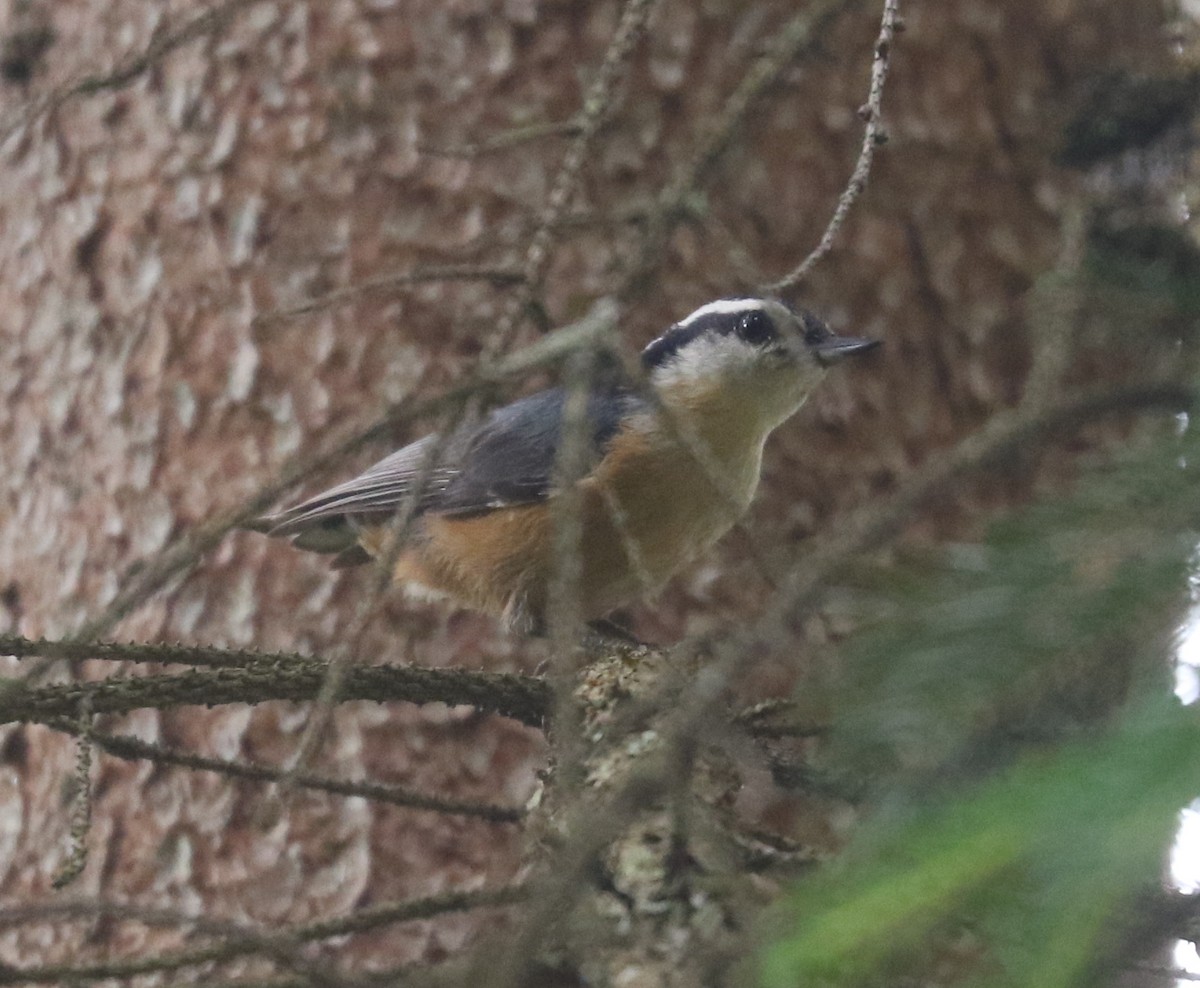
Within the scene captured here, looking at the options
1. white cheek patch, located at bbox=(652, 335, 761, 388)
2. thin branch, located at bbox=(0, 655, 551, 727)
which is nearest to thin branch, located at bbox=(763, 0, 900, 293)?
thin branch, located at bbox=(0, 655, 551, 727)

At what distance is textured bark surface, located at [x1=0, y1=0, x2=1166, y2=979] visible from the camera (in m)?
2.89

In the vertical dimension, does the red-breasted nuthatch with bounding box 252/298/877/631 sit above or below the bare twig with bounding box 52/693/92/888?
above

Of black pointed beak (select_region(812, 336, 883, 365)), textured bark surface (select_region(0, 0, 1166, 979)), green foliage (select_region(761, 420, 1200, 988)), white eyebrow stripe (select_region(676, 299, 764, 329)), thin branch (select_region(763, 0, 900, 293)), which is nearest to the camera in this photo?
green foliage (select_region(761, 420, 1200, 988))

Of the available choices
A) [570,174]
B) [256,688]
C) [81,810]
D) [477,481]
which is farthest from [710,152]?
[477,481]

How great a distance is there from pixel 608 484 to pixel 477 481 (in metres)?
0.31

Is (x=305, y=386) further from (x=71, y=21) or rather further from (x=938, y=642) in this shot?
(x=938, y=642)

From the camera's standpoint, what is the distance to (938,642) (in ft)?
3.22

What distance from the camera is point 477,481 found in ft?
9.52

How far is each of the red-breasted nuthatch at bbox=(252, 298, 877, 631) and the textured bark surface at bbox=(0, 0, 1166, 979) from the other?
127 mm

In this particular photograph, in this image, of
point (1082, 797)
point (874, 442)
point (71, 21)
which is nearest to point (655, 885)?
point (1082, 797)

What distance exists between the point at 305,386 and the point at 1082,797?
238 cm

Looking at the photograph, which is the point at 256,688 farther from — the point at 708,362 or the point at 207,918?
the point at 708,362

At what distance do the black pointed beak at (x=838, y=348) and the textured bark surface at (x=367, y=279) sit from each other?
325 millimetres

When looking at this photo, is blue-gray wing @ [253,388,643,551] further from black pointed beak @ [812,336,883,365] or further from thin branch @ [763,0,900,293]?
thin branch @ [763,0,900,293]
